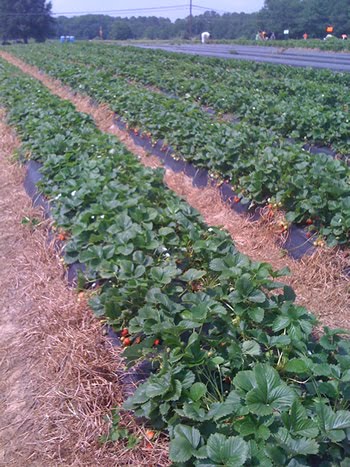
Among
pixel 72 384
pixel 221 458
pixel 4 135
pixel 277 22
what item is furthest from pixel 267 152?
pixel 277 22

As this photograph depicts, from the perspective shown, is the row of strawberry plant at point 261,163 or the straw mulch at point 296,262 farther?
the row of strawberry plant at point 261,163

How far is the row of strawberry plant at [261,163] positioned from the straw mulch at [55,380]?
2.05 meters

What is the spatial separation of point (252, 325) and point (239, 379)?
26.5 inches

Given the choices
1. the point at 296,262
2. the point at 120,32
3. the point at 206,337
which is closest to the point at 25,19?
the point at 120,32

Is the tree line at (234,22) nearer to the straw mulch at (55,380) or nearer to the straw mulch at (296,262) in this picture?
the straw mulch at (296,262)

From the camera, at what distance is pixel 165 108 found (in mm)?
8047

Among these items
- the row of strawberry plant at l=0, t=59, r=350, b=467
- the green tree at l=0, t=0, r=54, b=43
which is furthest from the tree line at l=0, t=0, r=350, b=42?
the row of strawberry plant at l=0, t=59, r=350, b=467

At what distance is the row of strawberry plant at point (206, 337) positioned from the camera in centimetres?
191

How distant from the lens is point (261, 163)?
5.02 metres

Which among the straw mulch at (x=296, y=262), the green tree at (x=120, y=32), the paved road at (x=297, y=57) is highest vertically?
the green tree at (x=120, y=32)

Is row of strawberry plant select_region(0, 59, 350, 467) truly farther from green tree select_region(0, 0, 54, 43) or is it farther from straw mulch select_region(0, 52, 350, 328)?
green tree select_region(0, 0, 54, 43)

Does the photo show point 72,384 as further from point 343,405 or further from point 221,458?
point 343,405

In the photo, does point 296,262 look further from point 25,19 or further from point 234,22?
point 234,22

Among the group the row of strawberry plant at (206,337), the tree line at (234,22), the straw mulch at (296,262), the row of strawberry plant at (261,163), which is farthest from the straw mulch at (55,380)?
the tree line at (234,22)
